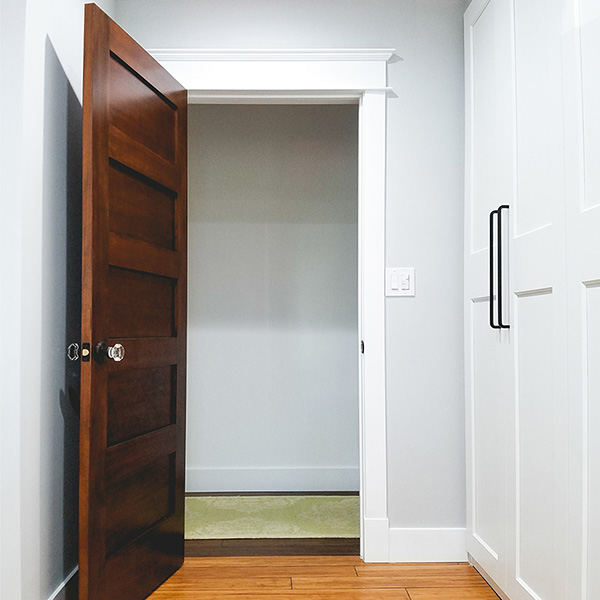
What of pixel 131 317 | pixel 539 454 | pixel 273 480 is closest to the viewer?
pixel 539 454

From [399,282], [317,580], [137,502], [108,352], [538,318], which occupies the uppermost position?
[399,282]

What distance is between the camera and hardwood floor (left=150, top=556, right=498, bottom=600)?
2.34 meters

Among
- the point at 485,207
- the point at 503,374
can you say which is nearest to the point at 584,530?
the point at 503,374

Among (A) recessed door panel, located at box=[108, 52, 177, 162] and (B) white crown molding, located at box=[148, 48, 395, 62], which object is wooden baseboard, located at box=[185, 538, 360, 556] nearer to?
(A) recessed door panel, located at box=[108, 52, 177, 162]

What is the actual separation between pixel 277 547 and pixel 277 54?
2.09 m

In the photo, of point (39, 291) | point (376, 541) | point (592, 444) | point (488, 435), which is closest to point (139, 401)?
point (39, 291)

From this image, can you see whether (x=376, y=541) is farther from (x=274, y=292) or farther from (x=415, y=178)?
(x=274, y=292)

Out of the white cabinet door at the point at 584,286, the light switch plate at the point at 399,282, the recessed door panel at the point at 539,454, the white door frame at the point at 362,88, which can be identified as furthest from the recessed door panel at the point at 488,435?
the white cabinet door at the point at 584,286

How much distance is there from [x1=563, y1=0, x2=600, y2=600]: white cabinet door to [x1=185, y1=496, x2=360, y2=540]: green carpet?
4.96 feet

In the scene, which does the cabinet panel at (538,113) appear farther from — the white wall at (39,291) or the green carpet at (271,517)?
the green carpet at (271,517)

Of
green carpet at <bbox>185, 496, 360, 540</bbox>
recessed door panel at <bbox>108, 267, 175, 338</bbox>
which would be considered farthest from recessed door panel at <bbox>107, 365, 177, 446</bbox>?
green carpet at <bbox>185, 496, 360, 540</bbox>

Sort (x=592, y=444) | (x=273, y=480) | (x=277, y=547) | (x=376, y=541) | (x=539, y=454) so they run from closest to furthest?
(x=592, y=444)
(x=539, y=454)
(x=376, y=541)
(x=277, y=547)
(x=273, y=480)

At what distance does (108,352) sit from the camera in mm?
2053

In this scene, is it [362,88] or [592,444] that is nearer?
[592,444]
